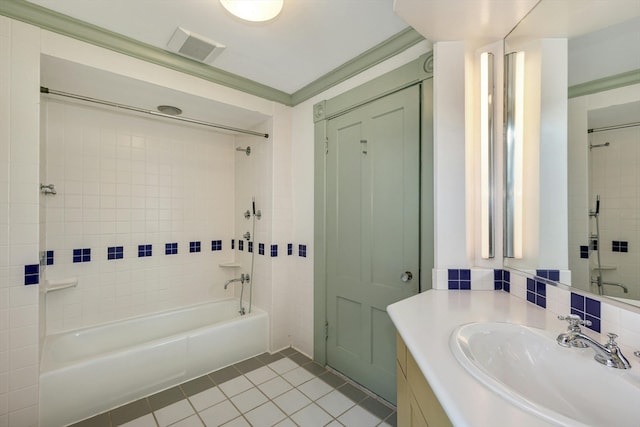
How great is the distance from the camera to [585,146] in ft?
3.37

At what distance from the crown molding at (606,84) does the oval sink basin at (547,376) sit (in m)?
0.86

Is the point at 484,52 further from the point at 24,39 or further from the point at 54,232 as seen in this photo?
the point at 54,232

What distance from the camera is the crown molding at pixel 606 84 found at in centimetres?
87

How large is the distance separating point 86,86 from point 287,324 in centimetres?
253

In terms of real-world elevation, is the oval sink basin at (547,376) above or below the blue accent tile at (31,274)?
Result: below

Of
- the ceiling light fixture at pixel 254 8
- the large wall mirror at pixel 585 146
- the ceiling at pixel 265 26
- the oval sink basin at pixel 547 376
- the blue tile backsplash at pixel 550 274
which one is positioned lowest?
the oval sink basin at pixel 547 376

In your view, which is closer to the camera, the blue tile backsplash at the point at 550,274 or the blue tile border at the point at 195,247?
the blue tile backsplash at the point at 550,274

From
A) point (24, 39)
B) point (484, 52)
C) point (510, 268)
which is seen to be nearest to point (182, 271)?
point (24, 39)

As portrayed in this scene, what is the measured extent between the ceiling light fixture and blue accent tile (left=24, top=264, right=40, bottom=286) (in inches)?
71.7

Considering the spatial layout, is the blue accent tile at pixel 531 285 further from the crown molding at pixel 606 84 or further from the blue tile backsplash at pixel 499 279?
the crown molding at pixel 606 84

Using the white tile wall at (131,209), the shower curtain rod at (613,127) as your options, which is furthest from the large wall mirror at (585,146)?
the white tile wall at (131,209)

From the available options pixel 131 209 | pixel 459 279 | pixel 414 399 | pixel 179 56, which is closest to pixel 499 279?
pixel 459 279

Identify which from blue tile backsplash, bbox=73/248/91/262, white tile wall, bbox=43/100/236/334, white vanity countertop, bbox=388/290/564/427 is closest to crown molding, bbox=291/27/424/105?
white tile wall, bbox=43/100/236/334

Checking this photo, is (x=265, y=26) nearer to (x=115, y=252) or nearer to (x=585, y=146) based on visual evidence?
(x=585, y=146)
